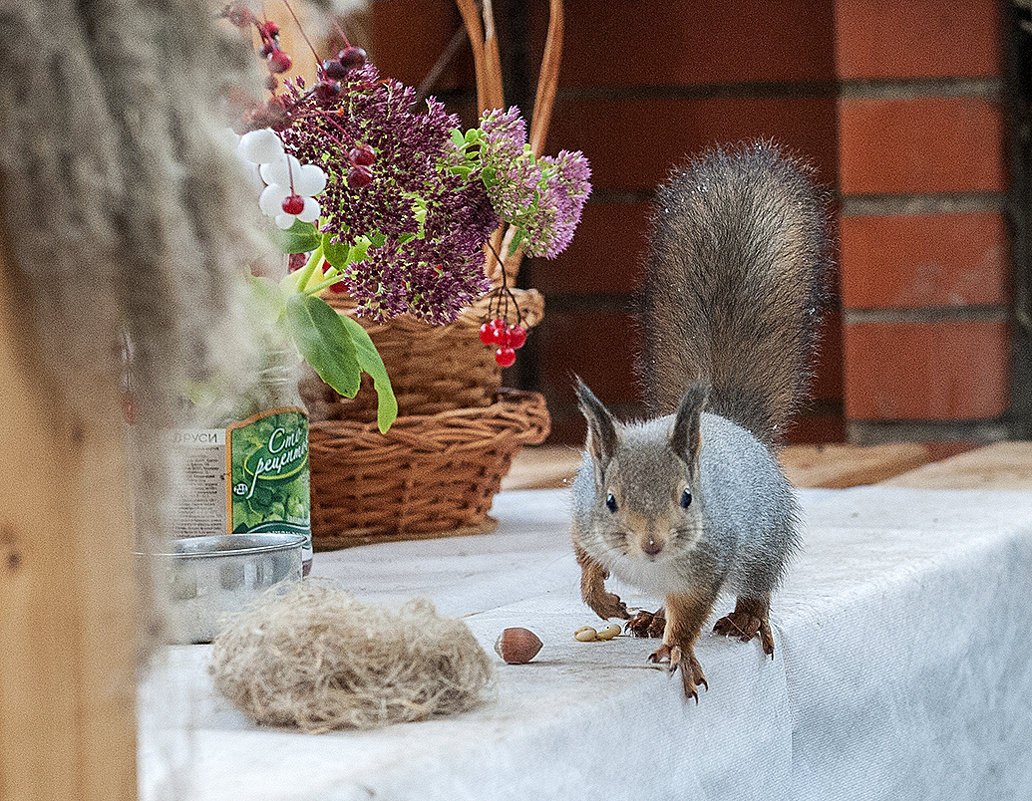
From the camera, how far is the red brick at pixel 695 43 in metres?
2.07

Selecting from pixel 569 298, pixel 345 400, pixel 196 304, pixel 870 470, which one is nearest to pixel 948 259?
pixel 870 470

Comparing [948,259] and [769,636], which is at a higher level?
[948,259]

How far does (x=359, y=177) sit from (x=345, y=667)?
A: 360mm

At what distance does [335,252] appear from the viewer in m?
0.88

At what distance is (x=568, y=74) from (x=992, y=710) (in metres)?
1.40

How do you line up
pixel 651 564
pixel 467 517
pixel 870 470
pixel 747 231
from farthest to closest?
pixel 870 470 < pixel 467 517 < pixel 747 231 < pixel 651 564

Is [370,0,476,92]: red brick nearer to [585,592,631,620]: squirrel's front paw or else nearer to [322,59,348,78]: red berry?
[322,59,348,78]: red berry

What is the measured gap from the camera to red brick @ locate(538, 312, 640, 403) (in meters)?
2.21

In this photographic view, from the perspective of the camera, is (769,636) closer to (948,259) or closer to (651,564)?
(651,564)

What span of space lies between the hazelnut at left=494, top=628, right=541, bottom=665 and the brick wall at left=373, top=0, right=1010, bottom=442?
1.27 meters

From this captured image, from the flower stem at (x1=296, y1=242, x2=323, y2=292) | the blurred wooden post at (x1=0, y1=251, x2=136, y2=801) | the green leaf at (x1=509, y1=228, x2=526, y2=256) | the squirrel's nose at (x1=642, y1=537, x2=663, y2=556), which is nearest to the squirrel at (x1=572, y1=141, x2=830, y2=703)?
the squirrel's nose at (x1=642, y1=537, x2=663, y2=556)

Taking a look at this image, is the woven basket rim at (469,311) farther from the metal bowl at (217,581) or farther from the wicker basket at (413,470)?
the metal bowl at (217,581)

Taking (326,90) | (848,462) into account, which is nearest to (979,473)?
(848,462)

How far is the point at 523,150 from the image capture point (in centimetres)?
98
